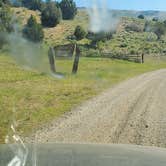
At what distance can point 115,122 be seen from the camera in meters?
12.7

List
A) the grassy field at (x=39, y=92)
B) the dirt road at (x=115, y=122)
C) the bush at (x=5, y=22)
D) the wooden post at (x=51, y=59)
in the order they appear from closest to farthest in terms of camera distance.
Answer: the dirt road at (x=115, y=122)
the grassy field at (x=39, y=92)
the bush at (x=5, y=22)
the wooden post at (x=51, y=59)

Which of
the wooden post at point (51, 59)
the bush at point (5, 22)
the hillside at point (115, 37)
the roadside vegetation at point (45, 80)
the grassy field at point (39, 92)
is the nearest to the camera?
the grassy field at point (39, 92)

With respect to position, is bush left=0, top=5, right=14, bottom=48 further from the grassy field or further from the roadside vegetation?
the grassy field

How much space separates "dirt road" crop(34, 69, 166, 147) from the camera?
10672 mm

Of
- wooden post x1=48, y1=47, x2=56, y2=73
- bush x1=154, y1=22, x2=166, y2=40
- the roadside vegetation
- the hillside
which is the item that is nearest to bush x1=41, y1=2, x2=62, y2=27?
the roadside vegetation

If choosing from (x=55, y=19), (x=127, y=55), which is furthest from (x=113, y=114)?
Result: (x=127, y=55)

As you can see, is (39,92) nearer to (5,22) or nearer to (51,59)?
(51,59)

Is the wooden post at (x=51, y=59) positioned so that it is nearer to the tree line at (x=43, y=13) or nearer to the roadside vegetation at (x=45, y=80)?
the roadside vegetation at (x=45, y=80)

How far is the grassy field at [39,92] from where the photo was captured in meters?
13.3

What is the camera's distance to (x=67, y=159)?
4.37 meters

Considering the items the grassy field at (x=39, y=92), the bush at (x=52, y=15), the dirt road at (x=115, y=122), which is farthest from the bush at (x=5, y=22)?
the dirt road at (x=115, y=122)

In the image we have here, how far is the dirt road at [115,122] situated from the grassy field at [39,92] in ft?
1.67

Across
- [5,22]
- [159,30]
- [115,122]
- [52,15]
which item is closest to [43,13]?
[52,15]

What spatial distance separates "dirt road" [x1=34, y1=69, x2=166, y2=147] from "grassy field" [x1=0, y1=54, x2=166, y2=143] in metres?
0.51
